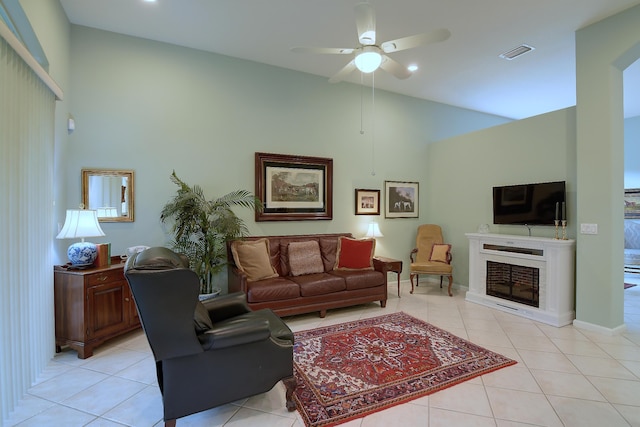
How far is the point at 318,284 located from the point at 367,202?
2.04 m

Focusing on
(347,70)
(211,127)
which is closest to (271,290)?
(211,127)

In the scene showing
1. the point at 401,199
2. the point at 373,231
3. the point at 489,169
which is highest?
the point at 489,169

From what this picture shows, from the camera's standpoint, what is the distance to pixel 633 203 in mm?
6574

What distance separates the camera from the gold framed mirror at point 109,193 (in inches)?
140

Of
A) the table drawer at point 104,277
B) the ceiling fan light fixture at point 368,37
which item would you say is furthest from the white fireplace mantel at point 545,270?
A: the table drawer at point 104,277

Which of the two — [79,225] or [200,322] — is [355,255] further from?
[79,225]

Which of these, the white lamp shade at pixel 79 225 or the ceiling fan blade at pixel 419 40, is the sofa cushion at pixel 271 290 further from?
the ceiling fan blade at pixel 419 40

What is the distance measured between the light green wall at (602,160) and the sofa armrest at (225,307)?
3.91 m

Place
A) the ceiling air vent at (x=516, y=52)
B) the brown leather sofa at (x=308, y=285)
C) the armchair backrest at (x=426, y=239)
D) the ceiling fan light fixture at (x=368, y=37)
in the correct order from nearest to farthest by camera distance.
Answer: the ceiling fan light fixture at (x=368, y=37)
the brown leather sofa at (x=308, y=285)
the ceiling air vent at (x=516, y=52)
the armchair backrest at (x=426, y=239)

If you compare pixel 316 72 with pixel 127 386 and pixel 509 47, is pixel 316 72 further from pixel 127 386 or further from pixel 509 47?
pixel 127 386

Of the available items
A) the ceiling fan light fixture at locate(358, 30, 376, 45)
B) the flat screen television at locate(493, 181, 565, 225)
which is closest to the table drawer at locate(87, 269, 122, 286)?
the ceiling fan light fixture at locate(358, 30, 376, 45)

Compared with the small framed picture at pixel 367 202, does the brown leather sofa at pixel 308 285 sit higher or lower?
lower

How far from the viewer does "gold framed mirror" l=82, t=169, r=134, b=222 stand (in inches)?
140

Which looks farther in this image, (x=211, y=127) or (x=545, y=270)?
(x=211, y=127)
